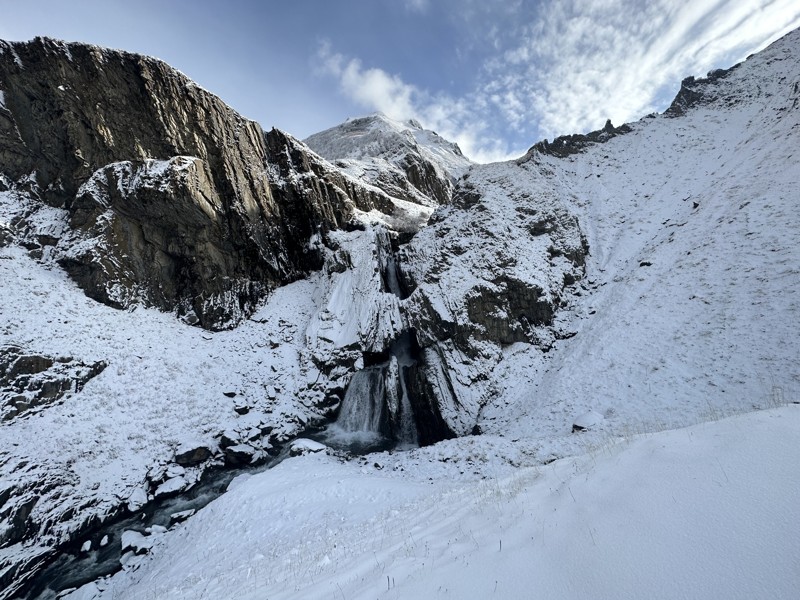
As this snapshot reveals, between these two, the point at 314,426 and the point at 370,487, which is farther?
the point at 314,426

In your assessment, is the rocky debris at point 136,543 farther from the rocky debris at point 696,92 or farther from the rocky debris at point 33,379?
the rocky debris at point 696,92

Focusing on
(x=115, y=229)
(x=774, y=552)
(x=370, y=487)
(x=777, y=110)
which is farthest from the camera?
(x=777, y=110)

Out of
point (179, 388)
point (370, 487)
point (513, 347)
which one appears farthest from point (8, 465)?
point (513, 347)

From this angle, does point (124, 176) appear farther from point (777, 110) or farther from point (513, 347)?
point (777, 110)

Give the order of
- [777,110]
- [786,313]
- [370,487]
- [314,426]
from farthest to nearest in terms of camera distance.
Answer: [777,110] < [314,426] < [786,313] < [370,487]

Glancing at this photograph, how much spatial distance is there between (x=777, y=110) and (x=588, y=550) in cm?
4143

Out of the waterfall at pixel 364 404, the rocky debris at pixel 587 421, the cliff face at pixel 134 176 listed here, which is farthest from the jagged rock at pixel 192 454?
the rocky debris at pixel 587 421

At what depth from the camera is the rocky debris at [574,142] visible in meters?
35.1

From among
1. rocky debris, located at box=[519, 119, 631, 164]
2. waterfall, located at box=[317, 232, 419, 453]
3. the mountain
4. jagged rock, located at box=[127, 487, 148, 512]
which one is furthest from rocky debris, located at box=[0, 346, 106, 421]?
rocky debris, located at box=[519, 119, 631, 164]

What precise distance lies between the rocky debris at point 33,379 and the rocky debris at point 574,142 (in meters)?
36.7

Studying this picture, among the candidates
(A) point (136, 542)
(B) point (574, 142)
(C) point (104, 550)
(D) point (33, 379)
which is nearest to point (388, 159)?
(B) point (574, 142)

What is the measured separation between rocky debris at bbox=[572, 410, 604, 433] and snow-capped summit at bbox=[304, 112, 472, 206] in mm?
34621

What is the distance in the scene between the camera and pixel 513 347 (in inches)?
813

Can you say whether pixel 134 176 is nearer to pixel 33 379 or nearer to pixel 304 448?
pixel 33 379
